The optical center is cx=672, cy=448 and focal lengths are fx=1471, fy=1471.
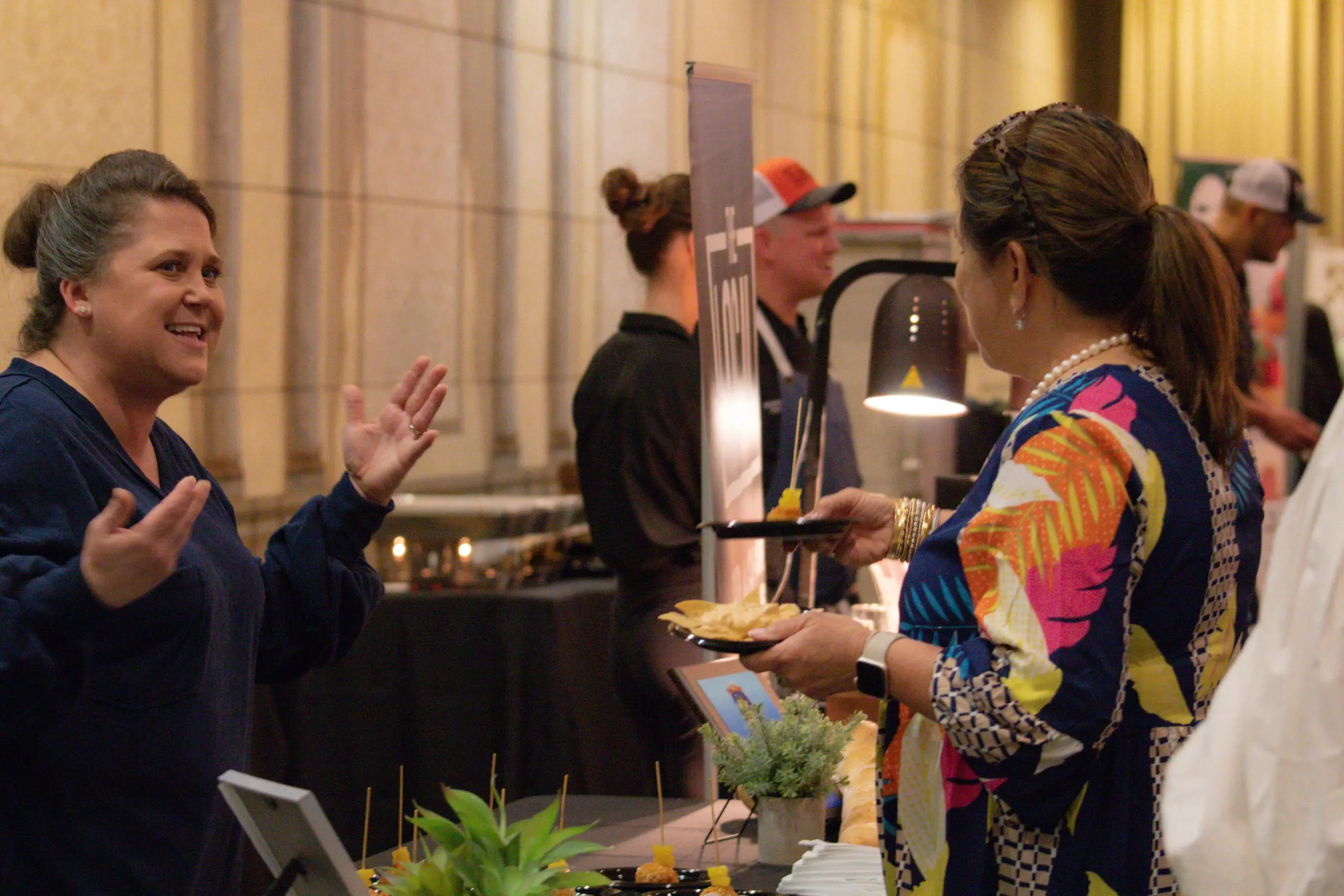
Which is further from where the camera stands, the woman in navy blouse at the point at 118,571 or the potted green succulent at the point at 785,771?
the potted green succulent at the point at 785,771

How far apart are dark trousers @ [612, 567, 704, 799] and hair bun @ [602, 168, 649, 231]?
0.85m

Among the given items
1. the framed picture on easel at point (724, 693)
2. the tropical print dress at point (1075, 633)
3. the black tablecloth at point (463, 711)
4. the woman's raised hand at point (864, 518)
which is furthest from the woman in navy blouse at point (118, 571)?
→ the black tablecloth at point (463, 711)

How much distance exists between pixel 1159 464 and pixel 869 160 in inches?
301

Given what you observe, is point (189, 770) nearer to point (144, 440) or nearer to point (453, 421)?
point (144, 440)

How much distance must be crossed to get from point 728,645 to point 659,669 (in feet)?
5.21

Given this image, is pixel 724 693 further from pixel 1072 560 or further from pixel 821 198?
pixel 821 198

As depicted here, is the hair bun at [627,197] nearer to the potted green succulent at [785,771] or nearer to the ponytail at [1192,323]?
the potted green succulent at [785,771]

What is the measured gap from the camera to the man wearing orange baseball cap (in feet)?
11.3

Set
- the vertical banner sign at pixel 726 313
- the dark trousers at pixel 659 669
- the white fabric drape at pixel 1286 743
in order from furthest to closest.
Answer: the dark trousers at pixel 659 669
the vertical banner sign at pixel 726 313
the white fabric drape at pixel 1286 743

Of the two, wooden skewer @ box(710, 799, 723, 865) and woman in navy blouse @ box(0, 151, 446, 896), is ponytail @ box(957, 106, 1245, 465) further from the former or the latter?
wooden skewer @ box(710, 799, 723, 865)


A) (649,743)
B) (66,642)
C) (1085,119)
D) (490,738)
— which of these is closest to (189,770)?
(66,642)

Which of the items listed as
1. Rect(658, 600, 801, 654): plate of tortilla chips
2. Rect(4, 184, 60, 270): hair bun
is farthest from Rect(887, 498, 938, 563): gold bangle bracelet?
Rect(4, 184, 60, 270): hair bun

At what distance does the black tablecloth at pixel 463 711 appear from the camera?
3691 mm

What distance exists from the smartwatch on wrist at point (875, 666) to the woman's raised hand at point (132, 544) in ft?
2.26
